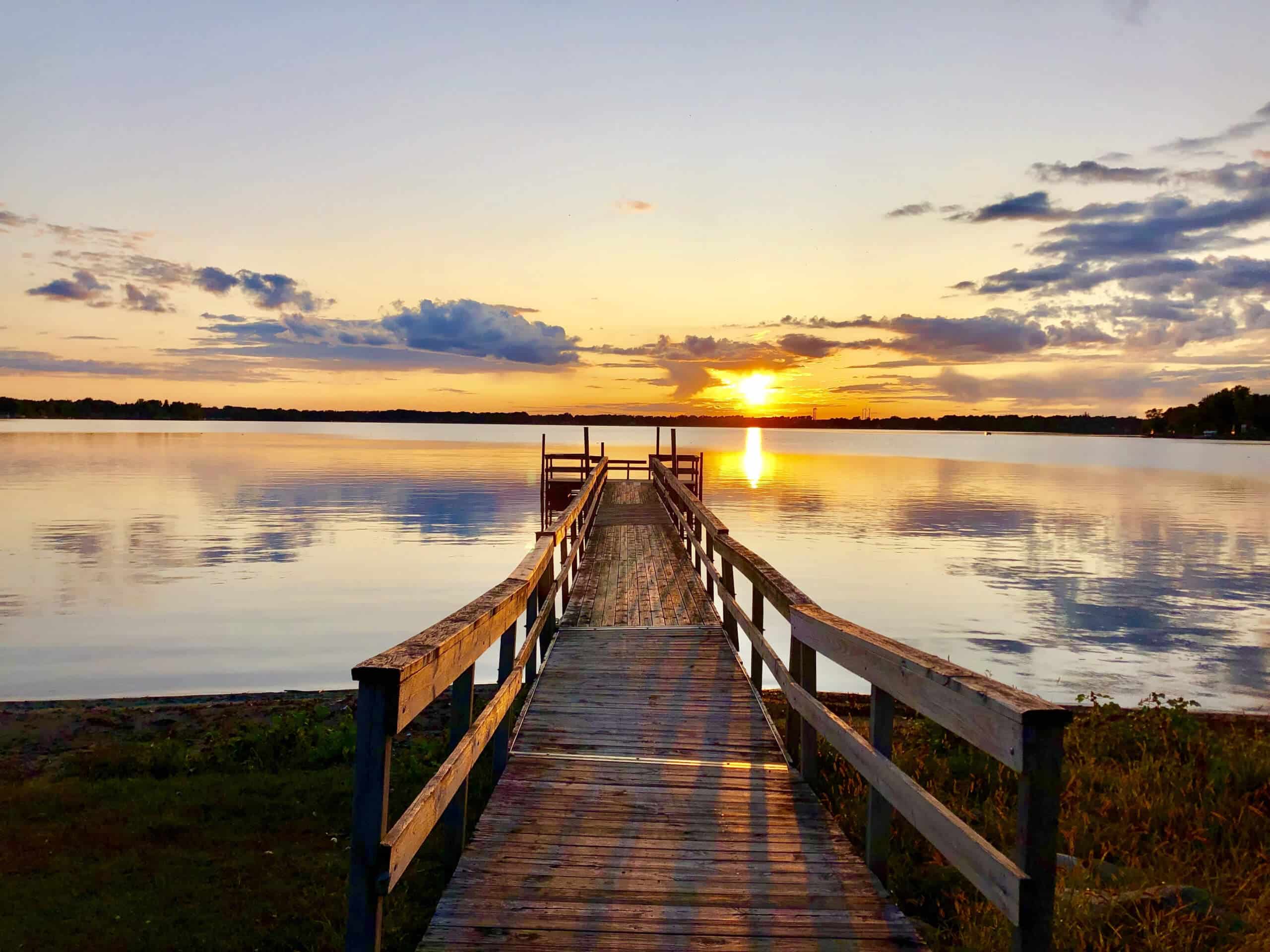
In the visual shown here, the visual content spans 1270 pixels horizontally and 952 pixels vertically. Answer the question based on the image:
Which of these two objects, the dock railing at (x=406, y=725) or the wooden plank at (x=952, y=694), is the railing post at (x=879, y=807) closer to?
the wooden plank at (x=952, y=694)

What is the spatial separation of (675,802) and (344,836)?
3538 mm

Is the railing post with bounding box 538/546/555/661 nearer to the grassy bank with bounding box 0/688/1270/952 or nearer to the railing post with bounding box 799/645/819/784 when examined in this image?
the grassy bank with bounding box 0/688/1270/952

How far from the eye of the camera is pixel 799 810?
15.3 ft

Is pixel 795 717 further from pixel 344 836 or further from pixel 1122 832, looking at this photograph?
pixel 344 836

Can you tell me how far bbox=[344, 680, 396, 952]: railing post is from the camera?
8.74 ft

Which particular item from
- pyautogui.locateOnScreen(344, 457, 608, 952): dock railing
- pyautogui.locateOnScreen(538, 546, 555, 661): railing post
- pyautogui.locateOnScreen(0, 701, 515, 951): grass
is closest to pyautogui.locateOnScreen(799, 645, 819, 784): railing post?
pyautogui.locateOnScreen(344, 457, 608, 952): dock railing

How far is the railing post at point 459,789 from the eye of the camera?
12.9 ft

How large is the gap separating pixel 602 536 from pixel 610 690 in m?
10.5

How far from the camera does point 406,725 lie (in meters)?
3.69

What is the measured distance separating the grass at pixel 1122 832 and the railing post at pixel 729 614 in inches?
53.4

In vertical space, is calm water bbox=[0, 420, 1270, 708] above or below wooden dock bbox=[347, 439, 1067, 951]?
below

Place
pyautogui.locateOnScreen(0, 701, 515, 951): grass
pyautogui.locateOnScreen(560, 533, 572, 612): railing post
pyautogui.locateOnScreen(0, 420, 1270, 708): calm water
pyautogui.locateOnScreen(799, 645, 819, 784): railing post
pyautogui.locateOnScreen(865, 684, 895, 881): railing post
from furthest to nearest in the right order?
pyautogui.locateOnScreen(0, 420, 1270, 708): calm water, pyautogui.locateOnScreen(560, 533, 572, 612): railing post, pyautogui.locateOnScreen(0, 701, 515, 951): grass, pyautogui.locateOnScreen(799, 645, 819, 784): railing post, pyautogui.locateOnScreen(865, 684, 895, 881): railing post

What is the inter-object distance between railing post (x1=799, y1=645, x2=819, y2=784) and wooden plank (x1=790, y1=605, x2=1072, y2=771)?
36.0 inches

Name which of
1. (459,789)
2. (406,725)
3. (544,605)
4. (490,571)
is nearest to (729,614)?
(544,605)
